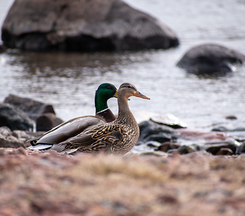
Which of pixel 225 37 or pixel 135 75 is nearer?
pixel 135 75

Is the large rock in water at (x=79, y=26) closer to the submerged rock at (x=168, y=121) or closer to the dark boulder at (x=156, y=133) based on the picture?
the submerged rock at (x=168, y=121)

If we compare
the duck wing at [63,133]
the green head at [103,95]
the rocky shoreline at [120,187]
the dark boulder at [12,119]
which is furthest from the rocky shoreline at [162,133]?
the rocky shoreline at [120,187]

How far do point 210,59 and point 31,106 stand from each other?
25.3ft

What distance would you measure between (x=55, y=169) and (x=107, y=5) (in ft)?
50.7

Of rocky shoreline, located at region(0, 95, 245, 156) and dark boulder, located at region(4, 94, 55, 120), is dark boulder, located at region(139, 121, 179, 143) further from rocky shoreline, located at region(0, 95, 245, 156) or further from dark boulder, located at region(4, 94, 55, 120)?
dark boulder, located at region(4, 94, 55, 120)

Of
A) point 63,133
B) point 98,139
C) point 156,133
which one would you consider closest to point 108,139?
point 98,139

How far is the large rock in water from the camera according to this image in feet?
55.2

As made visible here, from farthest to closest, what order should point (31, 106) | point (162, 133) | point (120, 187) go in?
point (31, 106) → point (162, 133) → point (120, 187)

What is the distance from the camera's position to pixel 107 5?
17.5 meters

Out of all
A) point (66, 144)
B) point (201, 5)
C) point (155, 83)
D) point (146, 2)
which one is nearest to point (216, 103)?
point (155, 83)

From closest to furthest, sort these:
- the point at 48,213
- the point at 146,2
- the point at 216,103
A: 1. the point at 48,213
2. the point at 216,103
3. the point at 146,2

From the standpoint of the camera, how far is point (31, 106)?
28.8ft

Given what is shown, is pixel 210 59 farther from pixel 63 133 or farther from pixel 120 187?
pixel 120 187

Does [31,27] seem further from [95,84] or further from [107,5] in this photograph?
[95,84]
